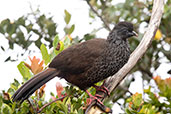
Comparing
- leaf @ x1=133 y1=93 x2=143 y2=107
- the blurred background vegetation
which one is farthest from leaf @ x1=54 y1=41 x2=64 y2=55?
leaf @ x1=133 y1=93 x2=143 y2=107

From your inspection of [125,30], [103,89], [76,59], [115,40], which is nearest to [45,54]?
[76,59]

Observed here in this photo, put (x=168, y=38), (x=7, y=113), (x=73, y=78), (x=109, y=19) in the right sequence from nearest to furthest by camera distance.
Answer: (x=7, y=113) → (x=73, y=78) → (x=168, y=38) → (x=109, y=19)

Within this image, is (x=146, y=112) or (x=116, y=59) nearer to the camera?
(x=146, y=112)

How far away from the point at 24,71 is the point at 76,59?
21.7 inches

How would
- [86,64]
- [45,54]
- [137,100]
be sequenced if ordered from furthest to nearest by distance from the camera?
[86,64]
[45,54]
[137,100]

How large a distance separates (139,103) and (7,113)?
1166mm

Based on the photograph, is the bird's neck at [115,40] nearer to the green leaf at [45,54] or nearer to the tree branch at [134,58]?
the tree branch at [134,58]

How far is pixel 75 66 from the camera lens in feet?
9.94

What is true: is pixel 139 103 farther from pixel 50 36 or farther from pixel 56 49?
pixel 50 36

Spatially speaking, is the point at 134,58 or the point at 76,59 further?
the point at 134,58

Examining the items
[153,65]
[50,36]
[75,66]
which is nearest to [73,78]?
[75,66]

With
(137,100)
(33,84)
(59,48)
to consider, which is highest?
(59,48)

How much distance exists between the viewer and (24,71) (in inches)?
109

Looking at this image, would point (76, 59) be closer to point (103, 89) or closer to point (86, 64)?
point (86, 64)
